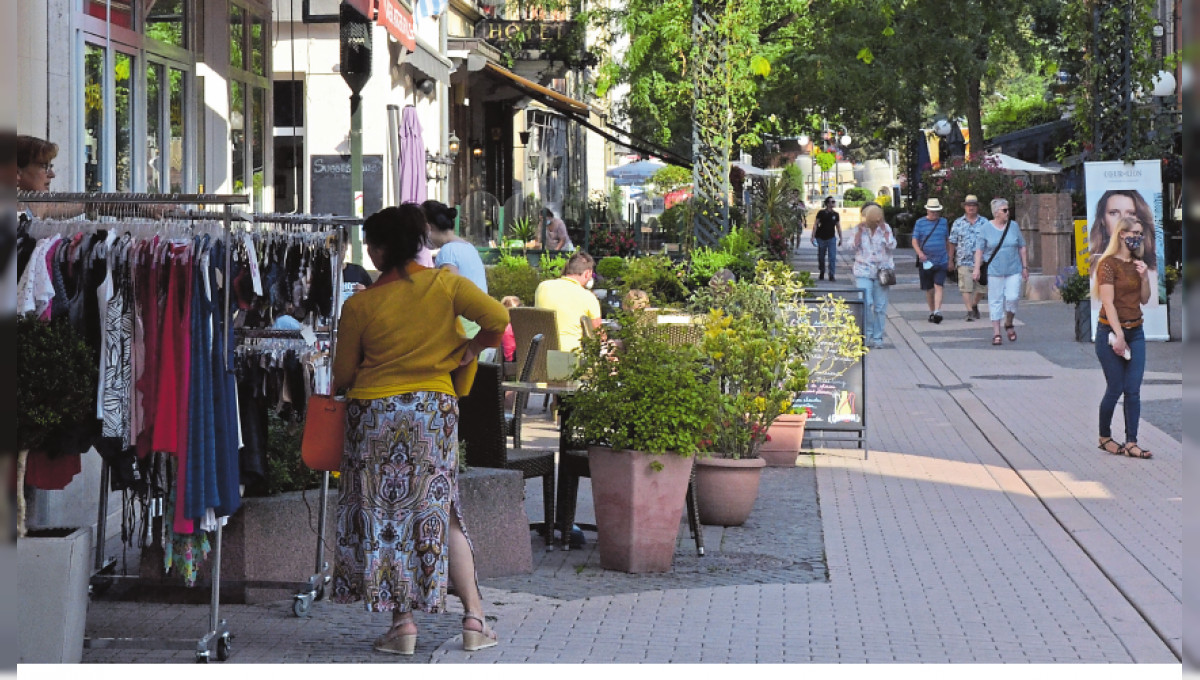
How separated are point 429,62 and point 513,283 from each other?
5.10 metres

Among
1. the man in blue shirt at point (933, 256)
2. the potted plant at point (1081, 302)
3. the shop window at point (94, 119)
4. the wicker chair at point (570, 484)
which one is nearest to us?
the wicker chair at point (570, 484)

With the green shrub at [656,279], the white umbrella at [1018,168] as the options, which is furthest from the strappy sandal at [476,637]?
the white umbrella at [1018,168]

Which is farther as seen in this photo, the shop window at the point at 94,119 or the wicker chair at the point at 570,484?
the shop window at the point at 94,119

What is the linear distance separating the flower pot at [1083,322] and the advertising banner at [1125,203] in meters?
2.41

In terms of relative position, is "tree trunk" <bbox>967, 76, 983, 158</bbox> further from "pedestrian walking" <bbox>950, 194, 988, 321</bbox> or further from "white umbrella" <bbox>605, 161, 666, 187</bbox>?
"pedestrian walking" <bbox>950, 194, 988, 321</bbox>

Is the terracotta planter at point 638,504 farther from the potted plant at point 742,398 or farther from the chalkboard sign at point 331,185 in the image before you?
the chalkboard sign at point 331,185

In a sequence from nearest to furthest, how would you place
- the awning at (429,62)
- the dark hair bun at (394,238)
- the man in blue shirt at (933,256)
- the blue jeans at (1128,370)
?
the dark hair bun at (394,238) → the blue jeans at (1128,370) → the awning at (429,62) → the man in blue shirt at (933,256)

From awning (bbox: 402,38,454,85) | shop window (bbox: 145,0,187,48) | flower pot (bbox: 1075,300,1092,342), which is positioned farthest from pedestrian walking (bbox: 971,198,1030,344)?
shop window (bbox: 145,0,187,48)

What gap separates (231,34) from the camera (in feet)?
43.9

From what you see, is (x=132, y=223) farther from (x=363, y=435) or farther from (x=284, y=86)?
(x=284, y=86)

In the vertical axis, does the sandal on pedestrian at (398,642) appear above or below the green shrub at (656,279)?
below

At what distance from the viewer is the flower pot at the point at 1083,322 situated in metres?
20.3

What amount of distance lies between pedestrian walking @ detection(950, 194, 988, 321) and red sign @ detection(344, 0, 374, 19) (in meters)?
10.2

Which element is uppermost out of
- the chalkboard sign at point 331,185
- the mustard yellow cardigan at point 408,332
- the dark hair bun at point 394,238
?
the chalkboard sign at point 331,185
